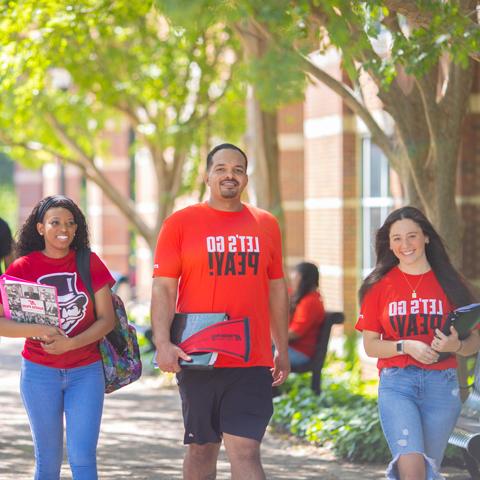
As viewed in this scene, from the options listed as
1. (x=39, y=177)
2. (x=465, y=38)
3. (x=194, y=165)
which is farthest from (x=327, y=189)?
(x=39, y=177)

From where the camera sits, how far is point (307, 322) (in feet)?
36.5

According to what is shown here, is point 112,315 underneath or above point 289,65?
underneath

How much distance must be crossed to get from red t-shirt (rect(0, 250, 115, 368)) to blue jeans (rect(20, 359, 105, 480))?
2.0 inches

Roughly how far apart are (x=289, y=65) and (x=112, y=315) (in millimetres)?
1556

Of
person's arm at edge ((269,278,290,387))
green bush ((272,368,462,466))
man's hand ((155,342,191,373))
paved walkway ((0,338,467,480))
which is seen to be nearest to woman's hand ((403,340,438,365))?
person's arm at edge ((269,278,290,387))

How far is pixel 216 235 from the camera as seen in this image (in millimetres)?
6305

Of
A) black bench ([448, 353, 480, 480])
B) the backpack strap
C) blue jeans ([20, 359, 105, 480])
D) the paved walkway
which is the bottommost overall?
the paved walkway

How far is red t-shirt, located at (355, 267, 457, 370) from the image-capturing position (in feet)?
20.8

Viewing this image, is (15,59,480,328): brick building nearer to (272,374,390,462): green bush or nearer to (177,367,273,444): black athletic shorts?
(272,374,390,462): green bush

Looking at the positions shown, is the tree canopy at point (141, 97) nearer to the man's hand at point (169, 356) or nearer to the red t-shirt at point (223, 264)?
the red t-shirt at point (223, 264)

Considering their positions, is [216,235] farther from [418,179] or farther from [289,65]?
[418,179]

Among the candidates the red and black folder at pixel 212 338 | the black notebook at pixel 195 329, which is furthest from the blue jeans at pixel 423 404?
the black notebook at pixel 195 329

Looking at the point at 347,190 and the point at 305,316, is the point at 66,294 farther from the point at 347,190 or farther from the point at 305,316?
the point at 347,190

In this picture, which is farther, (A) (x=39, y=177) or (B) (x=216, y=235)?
(A) (x=39, y=177)
